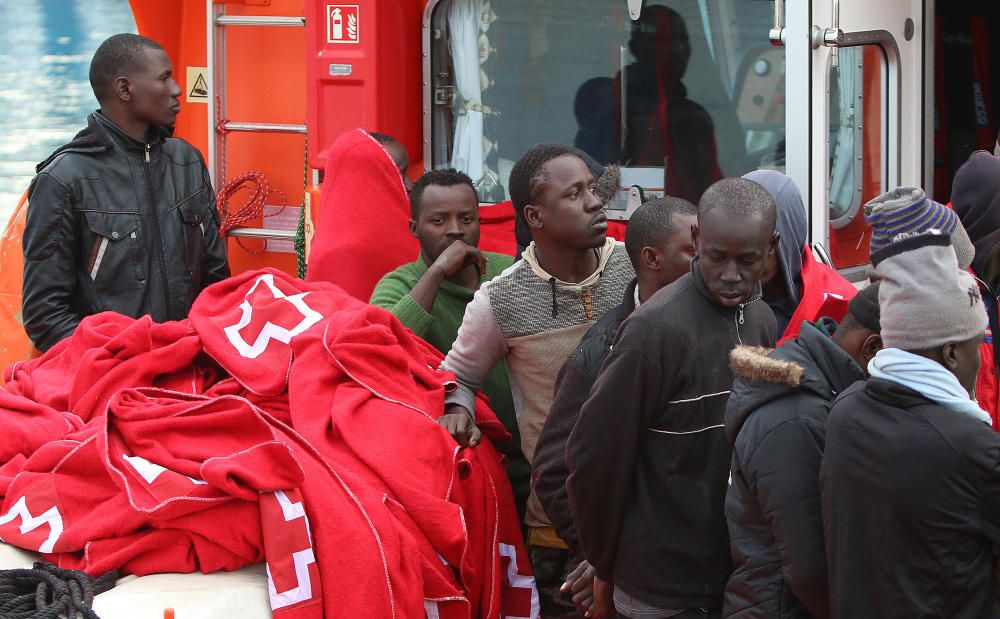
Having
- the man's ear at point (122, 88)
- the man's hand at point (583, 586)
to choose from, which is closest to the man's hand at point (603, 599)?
the man's hand at point (583, 586)

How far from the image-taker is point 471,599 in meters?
3.09

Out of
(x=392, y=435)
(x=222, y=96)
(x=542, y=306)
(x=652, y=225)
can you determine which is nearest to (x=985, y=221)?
(x=652, y=225)

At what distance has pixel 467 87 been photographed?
205 inches

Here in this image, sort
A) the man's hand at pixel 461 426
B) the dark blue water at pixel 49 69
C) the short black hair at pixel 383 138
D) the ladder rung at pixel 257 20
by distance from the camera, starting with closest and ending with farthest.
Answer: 1. the man's hand at pixel 461 426
2. the short black hair at pixel 383 138
3. the ladder rung at pixel 257 20
4. the dark blue water at pixel 49 69

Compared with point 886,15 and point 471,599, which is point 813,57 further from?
point 471,599

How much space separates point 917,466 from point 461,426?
1.41 meters

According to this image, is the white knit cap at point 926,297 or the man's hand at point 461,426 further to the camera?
the man's hand at point 461,426

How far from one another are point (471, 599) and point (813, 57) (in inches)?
76.9

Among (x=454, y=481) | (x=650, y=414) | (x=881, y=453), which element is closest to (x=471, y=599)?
(x=454, y=481)

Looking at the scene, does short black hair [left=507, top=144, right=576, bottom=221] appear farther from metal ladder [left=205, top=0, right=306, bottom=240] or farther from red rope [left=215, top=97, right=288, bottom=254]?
A: red rope [left=215, top=97, right=288, bottom=254]

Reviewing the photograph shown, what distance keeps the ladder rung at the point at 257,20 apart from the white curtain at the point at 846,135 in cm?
262

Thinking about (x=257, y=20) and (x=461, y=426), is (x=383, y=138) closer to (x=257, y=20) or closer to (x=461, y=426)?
(x=257, y=20)

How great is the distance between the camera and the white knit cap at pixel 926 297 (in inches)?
84.3

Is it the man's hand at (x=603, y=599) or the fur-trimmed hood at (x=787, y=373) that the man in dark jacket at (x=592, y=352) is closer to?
the man's hand at (x=603, y=599)
